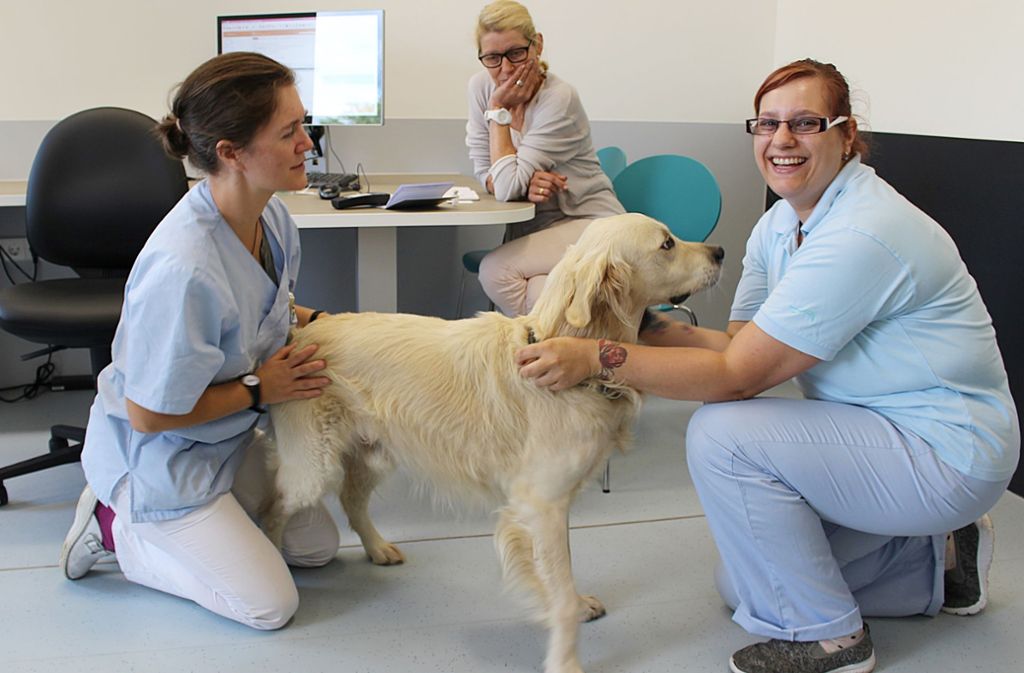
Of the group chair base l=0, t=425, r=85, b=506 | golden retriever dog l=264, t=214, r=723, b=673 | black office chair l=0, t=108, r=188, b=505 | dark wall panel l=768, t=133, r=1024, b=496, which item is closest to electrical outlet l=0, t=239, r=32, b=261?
black office chair l=0, t=108, r=188, b=505

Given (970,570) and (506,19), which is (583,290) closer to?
(970,570)

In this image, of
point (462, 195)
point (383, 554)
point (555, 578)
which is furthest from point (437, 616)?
point (462, 195)

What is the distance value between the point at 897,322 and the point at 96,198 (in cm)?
246

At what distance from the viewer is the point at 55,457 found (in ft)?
9.05

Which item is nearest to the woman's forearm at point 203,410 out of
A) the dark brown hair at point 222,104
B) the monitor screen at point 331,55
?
the dark brown hair at point 222,104

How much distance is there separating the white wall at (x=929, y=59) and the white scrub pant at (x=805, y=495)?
1401 millimetres

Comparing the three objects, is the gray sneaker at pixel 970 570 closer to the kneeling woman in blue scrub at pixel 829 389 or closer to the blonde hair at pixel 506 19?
the kneeling woman in blue scrub at pixel 829 389

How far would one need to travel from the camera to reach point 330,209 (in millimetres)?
2820

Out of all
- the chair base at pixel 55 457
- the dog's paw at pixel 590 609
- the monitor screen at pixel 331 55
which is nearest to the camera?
the dog's paw at pixel 590 609

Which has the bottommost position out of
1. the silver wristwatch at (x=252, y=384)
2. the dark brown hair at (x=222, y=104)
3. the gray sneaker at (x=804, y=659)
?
the gray sneaker at (x=804, y=659)

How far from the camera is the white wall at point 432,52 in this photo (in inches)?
140

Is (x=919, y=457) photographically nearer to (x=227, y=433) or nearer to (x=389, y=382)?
(x=389, y=382)

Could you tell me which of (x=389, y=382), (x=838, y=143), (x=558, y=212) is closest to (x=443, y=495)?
(x=389, y=382)

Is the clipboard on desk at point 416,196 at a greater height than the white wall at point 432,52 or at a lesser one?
lesser
